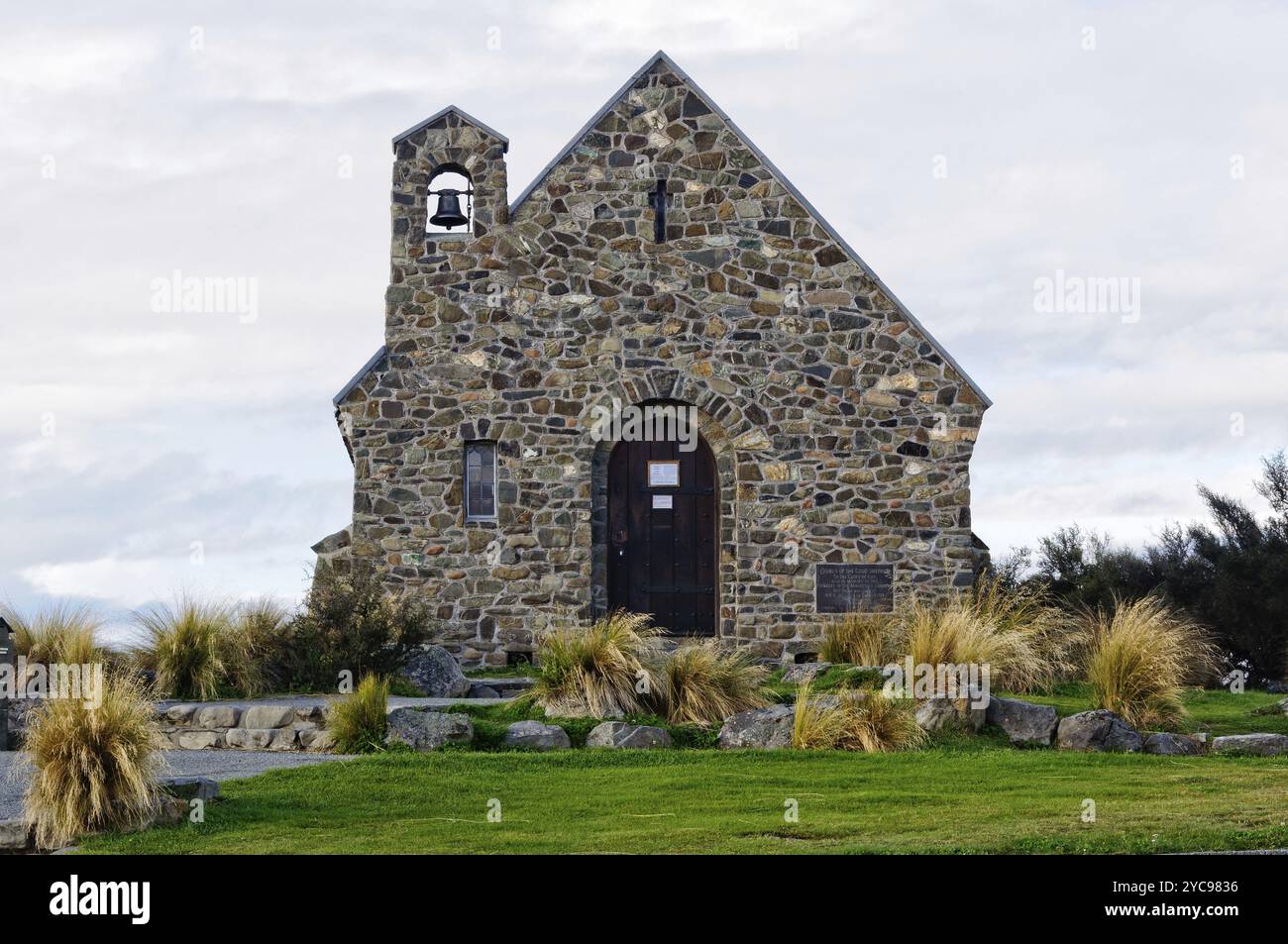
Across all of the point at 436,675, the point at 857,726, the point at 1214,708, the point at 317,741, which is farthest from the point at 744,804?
the point at 1214,708

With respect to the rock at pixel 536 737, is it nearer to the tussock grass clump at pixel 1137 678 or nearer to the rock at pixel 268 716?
the rock at pixel 268 716

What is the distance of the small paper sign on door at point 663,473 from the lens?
72.1ft

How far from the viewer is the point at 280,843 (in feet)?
33.1

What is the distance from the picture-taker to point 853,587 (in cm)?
2177

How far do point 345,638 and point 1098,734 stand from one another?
8.35 metres

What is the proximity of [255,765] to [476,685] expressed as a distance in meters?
5.41

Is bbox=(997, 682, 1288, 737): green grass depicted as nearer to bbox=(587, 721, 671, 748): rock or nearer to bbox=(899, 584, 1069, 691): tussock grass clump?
bbox=(899, 584, 1069, 691): tussock grass clump

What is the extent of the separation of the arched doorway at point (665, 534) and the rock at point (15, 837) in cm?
1190

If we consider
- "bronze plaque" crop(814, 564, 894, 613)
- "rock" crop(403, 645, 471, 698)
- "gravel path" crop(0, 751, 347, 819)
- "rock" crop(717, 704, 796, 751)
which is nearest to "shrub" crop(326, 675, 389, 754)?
"gravel path" crop(0, 751, 347, 819)

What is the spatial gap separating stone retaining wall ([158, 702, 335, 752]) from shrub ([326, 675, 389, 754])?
57 centimetres

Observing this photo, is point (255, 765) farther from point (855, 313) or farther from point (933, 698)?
point (855, 313)
